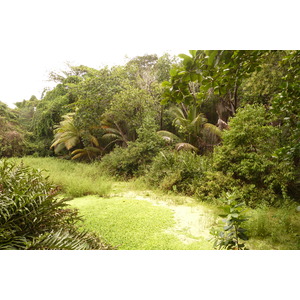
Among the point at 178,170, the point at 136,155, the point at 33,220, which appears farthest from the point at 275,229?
the point at 33,220

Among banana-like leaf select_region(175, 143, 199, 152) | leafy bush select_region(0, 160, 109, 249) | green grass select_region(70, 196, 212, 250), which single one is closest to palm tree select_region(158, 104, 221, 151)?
banana-like leaf select_region(175, 143, 199, 152)

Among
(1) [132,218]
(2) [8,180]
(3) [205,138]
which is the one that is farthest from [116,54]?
(1) [132,218]

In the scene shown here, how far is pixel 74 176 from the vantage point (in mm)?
2309

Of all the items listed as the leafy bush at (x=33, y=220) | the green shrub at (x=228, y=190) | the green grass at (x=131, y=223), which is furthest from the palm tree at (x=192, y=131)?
the leafy bush at (x=33, y=220)

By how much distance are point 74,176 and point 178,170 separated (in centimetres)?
128

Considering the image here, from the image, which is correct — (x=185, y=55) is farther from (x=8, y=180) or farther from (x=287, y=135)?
(x=8, y=180)

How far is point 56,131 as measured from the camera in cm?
238

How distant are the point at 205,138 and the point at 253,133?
55cm

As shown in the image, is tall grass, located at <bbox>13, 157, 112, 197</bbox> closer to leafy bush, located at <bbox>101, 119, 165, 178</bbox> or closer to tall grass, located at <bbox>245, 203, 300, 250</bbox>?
leafy bush, located at <bbox>101, 119, 165, 178</bbox>

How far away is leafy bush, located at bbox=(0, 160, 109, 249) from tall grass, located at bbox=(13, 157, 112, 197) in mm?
393

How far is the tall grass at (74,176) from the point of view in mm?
2117

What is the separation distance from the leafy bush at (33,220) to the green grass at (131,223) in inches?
7.8

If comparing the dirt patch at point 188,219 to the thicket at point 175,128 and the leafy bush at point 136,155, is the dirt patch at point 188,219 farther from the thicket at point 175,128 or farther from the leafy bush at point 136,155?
the leafy bush at point 136,155

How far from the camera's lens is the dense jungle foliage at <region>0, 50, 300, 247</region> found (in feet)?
6.78
